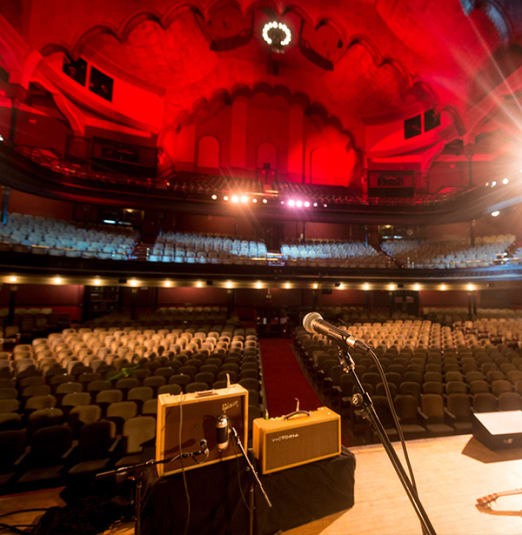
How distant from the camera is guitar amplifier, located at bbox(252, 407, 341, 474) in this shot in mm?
2018

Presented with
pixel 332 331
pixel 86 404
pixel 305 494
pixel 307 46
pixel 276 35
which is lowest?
pixel 86 404

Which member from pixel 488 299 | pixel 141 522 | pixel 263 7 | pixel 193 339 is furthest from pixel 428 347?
pixel 263 7

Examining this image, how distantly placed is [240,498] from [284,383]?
5575 mm

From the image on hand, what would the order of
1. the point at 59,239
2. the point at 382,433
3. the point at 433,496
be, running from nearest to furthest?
the point at 382,433 → the point at 433,496 → the point at 59,239

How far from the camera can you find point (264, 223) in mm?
18297

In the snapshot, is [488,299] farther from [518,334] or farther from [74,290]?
[74,290]

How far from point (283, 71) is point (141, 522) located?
21215 millimetres

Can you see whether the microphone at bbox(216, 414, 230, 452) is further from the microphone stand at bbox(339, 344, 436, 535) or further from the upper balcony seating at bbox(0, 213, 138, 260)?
the upper balcony seating at bbox(0, 213, 138, 260)

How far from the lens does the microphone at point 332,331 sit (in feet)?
4.63

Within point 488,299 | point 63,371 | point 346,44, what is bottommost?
point 63,371

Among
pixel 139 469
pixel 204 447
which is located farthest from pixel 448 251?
pixel 139 469

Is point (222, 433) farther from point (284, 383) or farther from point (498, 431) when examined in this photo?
point (284, 383)

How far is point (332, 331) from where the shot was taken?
1.52m

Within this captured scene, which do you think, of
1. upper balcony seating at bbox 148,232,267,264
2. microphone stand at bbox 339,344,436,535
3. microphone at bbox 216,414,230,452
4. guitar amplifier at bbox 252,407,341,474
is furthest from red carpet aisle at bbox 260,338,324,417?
microphone stand at bbox 339,344,436,535
